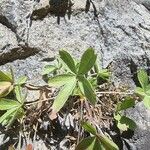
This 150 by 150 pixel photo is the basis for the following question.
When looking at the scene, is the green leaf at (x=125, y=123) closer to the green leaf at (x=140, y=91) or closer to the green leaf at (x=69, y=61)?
the green leaf at (x=140, y=91)

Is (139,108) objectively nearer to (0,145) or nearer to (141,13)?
(141,13)

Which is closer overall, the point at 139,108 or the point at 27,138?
the point at 27,138

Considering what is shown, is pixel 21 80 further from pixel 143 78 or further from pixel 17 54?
pixel 143 78

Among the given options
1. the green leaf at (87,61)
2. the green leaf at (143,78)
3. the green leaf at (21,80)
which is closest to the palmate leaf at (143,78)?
the green leaf at (143,78)

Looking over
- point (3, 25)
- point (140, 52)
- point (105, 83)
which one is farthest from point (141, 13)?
point (3, 25)

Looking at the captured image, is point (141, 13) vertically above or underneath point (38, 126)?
above

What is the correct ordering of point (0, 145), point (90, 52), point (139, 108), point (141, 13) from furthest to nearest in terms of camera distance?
point (141, 13), point (139, 108), point (0, 145), point (90, 52)
